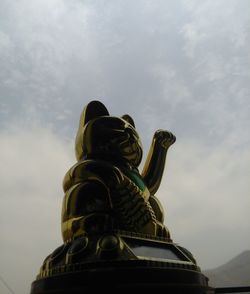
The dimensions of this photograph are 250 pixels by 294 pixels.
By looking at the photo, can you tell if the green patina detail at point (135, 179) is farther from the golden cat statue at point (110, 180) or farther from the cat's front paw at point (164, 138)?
the cat's front paw at point (164, 138)

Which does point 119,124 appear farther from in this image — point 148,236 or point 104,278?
point 104,278

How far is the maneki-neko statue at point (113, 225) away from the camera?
13.9ft

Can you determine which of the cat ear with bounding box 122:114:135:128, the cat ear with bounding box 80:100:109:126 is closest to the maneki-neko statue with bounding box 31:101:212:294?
the cat ear with bounding box 80:100:109:126

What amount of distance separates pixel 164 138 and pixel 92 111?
76.0 inches

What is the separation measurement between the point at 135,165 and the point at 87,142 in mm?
1267

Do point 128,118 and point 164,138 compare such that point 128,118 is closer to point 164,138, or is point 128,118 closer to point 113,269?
point 164,138

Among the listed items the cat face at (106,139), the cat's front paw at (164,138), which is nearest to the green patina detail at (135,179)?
the cat face at (106,139)

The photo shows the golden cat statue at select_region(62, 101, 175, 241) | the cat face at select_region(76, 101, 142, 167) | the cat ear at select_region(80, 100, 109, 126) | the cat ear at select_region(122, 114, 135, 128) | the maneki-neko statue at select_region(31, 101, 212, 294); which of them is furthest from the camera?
the cat ear at select_region(122, 114, 135, 128)

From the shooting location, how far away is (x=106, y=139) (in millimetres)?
6605

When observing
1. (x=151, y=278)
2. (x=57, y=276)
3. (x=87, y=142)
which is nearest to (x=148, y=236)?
(x=151, y=278)

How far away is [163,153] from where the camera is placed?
7.71 m

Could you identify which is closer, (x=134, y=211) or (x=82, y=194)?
(x=82, y=194)

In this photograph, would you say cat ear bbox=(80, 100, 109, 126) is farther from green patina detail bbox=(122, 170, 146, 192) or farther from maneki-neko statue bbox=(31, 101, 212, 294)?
green patina detail bbox=(122, 170, 146, 192)

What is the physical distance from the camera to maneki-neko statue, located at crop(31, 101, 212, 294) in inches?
166
